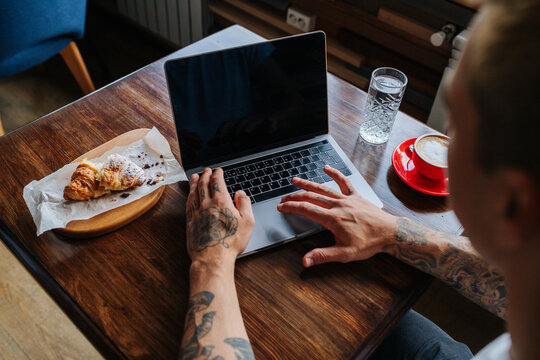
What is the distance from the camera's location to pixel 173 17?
2.46 meters

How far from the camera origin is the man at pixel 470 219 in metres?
0.36

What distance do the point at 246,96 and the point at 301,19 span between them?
1.31 meters

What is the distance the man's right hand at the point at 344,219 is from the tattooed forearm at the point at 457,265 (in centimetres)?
4

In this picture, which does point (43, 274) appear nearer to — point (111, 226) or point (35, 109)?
point (111, 226)

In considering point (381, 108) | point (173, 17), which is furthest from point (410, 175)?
point (173, 17)

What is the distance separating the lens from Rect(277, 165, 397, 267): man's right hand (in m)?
0.76

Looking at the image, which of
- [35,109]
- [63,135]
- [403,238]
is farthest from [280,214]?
[35,109]

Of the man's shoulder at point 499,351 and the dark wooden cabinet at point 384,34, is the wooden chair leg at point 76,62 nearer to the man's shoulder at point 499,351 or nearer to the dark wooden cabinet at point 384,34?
the dark wooden cabinet at point 384,34

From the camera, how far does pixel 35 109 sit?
2.24m

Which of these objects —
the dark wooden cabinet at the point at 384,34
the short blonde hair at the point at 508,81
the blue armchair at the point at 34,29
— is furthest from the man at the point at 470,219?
the blue armchair at the point at 34,29

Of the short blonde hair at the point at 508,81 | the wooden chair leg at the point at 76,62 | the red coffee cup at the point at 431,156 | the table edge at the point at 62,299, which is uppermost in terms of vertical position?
the short blonde hair at the point at 508,81

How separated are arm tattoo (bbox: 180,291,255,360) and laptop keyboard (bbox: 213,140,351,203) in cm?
27

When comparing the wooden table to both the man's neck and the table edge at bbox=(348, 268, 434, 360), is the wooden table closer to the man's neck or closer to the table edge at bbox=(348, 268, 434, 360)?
the table edge at bbox=(348, 268, 434, 360)

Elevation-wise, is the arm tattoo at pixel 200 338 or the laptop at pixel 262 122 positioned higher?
the laptop at pixel 262 122
